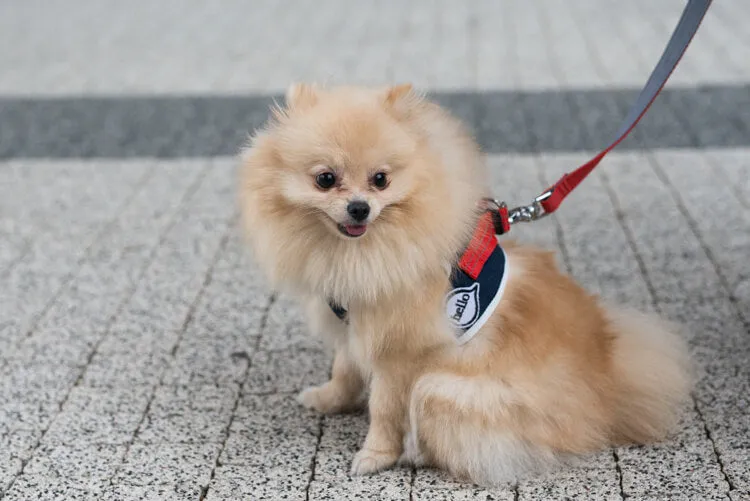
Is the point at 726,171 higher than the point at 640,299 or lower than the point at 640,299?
lower

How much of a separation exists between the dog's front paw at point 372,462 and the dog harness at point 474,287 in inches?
18.8

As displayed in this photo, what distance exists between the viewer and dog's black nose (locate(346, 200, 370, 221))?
255 centimetres

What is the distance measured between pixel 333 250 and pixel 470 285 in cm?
44

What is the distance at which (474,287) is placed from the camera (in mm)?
2830

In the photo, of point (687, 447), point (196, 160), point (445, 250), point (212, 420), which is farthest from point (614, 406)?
point (196, 160)

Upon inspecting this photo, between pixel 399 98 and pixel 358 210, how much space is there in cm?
38

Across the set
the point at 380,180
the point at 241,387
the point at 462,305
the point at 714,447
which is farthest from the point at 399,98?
the point at 714,447

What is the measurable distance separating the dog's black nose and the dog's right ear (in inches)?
14.4

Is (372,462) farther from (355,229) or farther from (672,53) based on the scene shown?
(672,53)

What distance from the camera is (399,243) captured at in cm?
271

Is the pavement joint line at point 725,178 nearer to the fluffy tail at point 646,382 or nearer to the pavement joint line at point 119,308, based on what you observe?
the fluffy tail at point 646,382

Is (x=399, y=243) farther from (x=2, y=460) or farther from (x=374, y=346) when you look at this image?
(x=2, y=460)

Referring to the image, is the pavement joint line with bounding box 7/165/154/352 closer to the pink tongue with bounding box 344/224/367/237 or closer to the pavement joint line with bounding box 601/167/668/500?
the pink tongue with bounding box 344/224/367/237

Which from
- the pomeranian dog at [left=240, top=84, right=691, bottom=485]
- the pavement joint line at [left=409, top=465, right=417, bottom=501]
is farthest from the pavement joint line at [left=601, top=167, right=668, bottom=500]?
the pavement joint line at [left=409, top=465, right=417, bottom=501]
